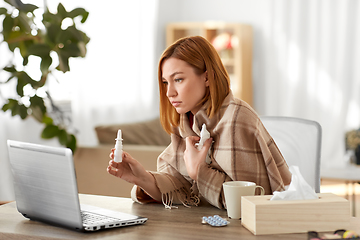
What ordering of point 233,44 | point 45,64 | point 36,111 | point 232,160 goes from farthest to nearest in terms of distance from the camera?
point 233,44 < point 36,111 < point 45,64 < point 232,160

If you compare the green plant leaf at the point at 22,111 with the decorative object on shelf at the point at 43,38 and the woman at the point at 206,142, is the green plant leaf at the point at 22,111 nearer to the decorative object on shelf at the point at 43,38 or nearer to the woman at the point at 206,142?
the decorative object on shelf at the point at 43,38

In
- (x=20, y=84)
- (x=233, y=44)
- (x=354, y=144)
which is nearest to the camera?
(x=20, y=84)

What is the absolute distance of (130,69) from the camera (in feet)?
14.9

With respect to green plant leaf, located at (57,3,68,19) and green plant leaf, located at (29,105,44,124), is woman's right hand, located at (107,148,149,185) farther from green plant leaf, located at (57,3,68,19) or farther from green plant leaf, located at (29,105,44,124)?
green plant leaf, located at (29,105,44,124)

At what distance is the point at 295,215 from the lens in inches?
39.1

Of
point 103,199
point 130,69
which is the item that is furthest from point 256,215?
point 130,69

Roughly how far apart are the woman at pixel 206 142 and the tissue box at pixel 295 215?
235mm

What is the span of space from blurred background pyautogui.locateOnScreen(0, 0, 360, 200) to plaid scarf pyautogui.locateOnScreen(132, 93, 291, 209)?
2754 mm

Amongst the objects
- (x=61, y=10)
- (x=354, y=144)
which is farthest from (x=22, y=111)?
(x=354, y=144)

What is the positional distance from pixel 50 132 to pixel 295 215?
1.90 metres

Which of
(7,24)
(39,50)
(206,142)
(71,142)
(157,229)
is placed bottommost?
(71,142)

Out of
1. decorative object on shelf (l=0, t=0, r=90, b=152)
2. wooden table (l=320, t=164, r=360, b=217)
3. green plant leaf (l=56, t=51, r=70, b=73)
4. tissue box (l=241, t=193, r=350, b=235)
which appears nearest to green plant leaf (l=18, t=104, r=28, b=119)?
decorative object on shelf (l=0, t=0, r=90, b=152)

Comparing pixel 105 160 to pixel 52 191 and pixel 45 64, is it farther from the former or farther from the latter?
pixel 52 191

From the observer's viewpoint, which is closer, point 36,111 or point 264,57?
point 36,111
